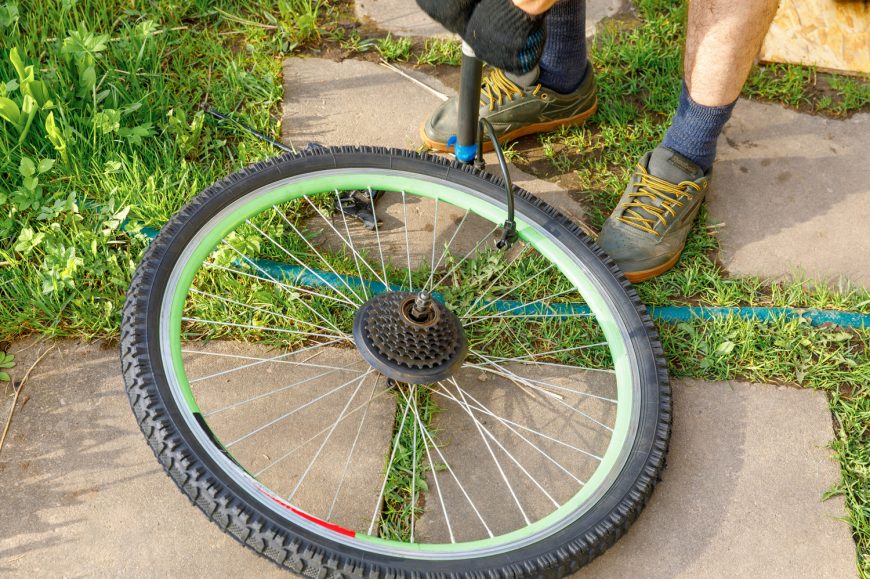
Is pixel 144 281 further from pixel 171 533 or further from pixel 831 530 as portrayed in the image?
pixel 831 530

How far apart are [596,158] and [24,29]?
6.44 feet

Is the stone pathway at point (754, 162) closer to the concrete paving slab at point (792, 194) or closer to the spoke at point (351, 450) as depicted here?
the concrete paving slab at point (792, 194)

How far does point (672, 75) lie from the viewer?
2957mm

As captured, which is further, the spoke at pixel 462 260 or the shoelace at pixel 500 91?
the shoelace at pixel 500 91

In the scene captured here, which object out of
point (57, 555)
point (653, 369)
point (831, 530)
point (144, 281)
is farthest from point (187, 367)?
point (831, 530)

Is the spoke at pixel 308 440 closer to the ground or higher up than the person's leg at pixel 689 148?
closer to the ground

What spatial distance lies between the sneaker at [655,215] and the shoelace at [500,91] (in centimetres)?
46

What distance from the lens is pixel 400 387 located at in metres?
2.12

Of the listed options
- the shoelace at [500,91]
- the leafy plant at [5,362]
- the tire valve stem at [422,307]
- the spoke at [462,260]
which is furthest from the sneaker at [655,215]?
the leafy plant at [5,362]

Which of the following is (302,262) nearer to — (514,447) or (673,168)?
(514,447)

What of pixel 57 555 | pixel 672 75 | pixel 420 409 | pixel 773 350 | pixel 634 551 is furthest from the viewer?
pixel 672 75

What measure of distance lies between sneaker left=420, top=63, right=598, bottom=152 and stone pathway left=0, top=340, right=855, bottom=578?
1000mm

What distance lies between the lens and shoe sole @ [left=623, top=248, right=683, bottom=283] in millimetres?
2406

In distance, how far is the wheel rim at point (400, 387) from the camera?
179 centimetres
